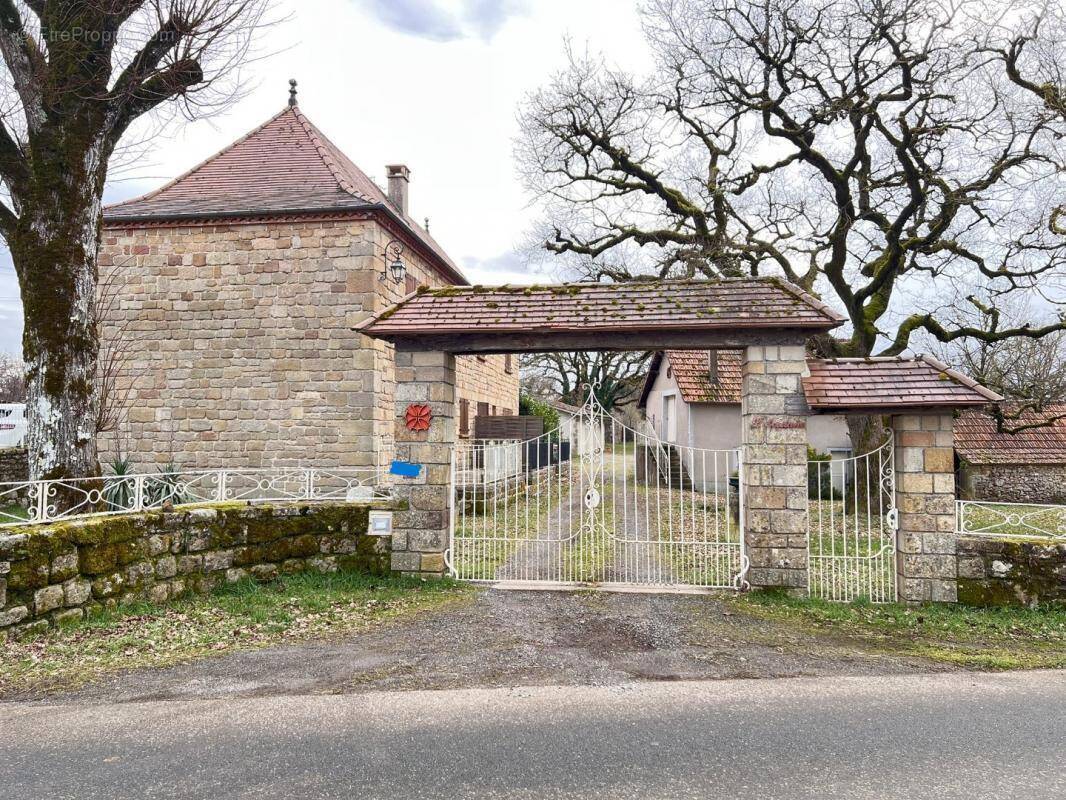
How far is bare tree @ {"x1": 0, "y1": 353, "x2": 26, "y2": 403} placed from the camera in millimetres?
47656

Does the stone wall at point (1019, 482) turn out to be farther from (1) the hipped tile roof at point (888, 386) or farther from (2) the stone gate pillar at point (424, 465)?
(2) the stone gate pillar at point (424, 465)

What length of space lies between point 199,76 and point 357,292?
525 cm

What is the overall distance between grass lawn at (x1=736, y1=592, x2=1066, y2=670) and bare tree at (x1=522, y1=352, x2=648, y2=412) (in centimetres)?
3086

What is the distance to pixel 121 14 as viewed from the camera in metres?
6.98

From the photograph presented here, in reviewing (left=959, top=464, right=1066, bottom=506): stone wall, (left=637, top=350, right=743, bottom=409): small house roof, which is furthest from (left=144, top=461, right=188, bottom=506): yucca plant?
(left=959, top=464, right=1066, bottom=506): stone wall

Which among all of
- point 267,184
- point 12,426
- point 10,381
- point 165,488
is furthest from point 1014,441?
point 10,381

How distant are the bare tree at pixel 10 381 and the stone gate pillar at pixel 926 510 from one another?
5326 cm

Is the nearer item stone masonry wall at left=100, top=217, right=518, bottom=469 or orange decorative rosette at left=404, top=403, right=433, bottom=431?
orange decorative rosette at left=404, top=403, right=433, bottom=431

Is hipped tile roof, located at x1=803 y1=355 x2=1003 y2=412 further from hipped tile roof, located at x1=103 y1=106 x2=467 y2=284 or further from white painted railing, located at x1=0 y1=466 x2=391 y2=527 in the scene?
hipped tile roof, located at x1=103 y1=106 x2=467 y2=284

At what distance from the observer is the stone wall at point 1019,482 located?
18141mm

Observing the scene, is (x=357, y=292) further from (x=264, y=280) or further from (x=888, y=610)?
(x=888, y=610)

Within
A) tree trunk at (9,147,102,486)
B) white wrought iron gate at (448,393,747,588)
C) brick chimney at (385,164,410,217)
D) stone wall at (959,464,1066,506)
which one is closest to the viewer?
tree trunk at (9,147,102,486)

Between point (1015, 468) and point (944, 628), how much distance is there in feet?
50.5

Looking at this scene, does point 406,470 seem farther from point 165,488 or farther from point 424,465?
point 165,488
